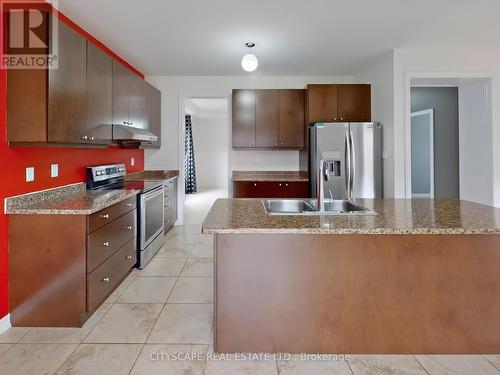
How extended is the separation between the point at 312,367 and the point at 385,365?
0.42 meters

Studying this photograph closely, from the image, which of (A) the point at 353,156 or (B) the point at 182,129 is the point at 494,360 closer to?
(A) the point at 353,156

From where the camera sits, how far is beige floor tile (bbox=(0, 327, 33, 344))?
2092 millimetres

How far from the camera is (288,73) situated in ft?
16.8

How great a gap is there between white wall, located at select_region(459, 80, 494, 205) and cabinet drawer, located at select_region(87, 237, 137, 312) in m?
4.45

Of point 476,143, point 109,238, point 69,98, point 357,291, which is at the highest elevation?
point 69,98

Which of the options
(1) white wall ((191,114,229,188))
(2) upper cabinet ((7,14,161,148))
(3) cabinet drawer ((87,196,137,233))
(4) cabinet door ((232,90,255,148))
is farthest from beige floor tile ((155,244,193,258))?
(1) white wall ((191,114,229,188))

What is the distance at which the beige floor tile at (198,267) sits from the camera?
334cm

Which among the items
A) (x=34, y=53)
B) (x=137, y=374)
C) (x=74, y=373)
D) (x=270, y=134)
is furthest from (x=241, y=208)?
(x=270, y=134)

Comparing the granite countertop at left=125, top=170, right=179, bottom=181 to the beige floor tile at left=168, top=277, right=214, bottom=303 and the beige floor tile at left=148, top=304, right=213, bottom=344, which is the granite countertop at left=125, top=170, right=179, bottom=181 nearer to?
the beige floor tile at left=168, top=277, right=214, bottom=303

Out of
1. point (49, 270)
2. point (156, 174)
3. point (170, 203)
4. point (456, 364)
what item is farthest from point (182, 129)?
point (456, 364)

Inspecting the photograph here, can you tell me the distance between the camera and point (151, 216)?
12.4 feet

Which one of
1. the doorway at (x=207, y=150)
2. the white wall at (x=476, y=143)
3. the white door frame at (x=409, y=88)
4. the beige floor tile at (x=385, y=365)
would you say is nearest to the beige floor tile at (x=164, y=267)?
the beige floor tile at (x=385, y=365)

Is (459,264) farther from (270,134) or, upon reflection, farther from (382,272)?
(270,134)

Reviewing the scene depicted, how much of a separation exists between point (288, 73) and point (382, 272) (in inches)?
157
